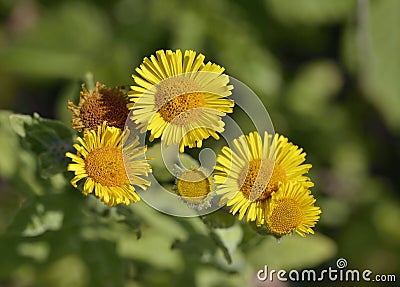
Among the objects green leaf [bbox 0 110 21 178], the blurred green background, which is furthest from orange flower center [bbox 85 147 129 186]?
the blurred green background

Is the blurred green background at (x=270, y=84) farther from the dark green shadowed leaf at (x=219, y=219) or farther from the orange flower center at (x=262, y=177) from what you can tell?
the orange flower center at (x=262, y=177)

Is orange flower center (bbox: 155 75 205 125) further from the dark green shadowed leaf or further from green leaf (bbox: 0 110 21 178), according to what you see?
green leaf (bbox: 0 110 21 178)

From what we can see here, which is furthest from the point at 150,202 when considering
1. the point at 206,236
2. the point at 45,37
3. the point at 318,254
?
the point at 45,37

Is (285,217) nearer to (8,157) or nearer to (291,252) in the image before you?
(291,252)

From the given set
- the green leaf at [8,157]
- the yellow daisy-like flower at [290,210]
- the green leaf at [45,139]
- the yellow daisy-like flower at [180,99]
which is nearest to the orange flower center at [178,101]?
the yellow daisy-like flower at [180,99]

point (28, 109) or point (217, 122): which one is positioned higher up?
point (28, 109)

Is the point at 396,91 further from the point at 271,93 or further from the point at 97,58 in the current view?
the point at 97,58
